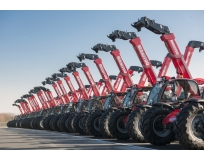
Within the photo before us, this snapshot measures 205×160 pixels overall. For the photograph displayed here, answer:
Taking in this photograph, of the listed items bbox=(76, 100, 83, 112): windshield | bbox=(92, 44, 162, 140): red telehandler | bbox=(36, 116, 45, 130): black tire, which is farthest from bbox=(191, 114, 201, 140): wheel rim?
bbox=(36, 116, 45, 130): black tire

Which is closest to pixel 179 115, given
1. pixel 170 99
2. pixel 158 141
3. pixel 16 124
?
pixel 158 141

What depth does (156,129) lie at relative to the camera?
1146 centimetres

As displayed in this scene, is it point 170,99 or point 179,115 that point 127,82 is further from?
point 179,115

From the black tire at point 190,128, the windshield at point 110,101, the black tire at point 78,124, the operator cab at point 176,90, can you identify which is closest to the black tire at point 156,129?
the operator cab at point 176,90

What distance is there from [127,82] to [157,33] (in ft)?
18.0

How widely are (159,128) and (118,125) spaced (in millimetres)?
3443

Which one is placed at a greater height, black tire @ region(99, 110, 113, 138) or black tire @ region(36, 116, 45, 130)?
black tire @ region(36, 116, 45, 130)

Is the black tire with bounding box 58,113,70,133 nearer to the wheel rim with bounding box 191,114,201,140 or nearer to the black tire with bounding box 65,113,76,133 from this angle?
the black tire with bounding box 65,113,76,133

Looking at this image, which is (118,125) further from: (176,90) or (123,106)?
(176,90)

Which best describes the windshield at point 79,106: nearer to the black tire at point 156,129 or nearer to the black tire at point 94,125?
the black tire at point 94,125

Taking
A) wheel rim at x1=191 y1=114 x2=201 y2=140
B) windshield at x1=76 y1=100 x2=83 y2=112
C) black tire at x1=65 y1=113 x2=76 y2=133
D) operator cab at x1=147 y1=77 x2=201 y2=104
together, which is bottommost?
wheel rim at x1=191 y1=114 x2=201 y2=140

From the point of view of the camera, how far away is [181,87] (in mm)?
12930

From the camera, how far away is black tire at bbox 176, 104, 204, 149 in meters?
9.59

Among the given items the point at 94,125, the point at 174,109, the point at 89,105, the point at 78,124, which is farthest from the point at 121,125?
the point at 89,105
